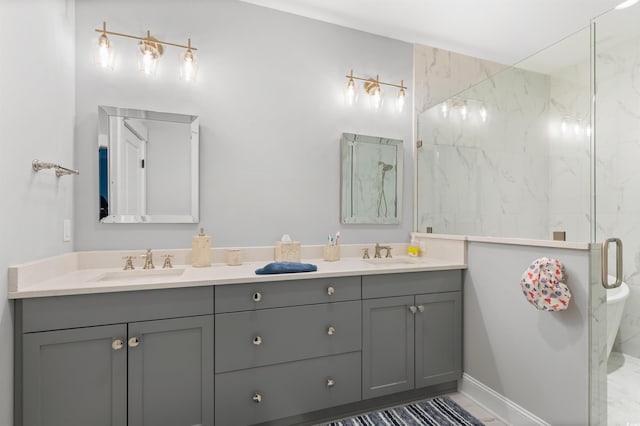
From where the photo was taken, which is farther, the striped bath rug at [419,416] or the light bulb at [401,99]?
the light bulb at [401,99]

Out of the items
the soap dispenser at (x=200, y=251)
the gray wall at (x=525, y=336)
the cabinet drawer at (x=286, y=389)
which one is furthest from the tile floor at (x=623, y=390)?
the soap dispenser at (x=200, y=251)

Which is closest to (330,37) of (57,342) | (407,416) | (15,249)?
(15,249)

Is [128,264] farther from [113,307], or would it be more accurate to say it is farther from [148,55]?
[148,55]

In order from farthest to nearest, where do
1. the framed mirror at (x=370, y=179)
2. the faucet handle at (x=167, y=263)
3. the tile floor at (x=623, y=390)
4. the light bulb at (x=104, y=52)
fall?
the framed mirror at (x=370, y=179) < the faucet handle at (x=167, y=263) < the light bulb at (x=104, y=52) < the tile floor at (x=623, y=390)

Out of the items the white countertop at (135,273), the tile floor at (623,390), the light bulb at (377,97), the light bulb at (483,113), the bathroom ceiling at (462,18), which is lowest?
the tile floor at (623,390)

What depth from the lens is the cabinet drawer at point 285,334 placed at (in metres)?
1.61

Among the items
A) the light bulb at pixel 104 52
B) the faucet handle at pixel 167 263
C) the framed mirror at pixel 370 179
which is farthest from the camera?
the framed mirror at pixel 370 179

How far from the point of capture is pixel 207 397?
1.56 metres

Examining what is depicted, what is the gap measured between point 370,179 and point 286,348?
1.38m

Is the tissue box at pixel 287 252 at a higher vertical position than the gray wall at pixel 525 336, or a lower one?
higher

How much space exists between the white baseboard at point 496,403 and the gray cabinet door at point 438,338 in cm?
9

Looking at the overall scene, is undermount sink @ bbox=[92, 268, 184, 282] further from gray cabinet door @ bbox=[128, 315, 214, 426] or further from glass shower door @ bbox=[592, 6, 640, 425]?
glass shower door @ bbox=[592, 6, 640, 425]

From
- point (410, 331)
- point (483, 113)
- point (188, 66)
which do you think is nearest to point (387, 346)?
point (410, 331)

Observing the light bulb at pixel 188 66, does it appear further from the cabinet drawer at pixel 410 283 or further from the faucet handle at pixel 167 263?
the cabinet drawer at pixel 410 283
